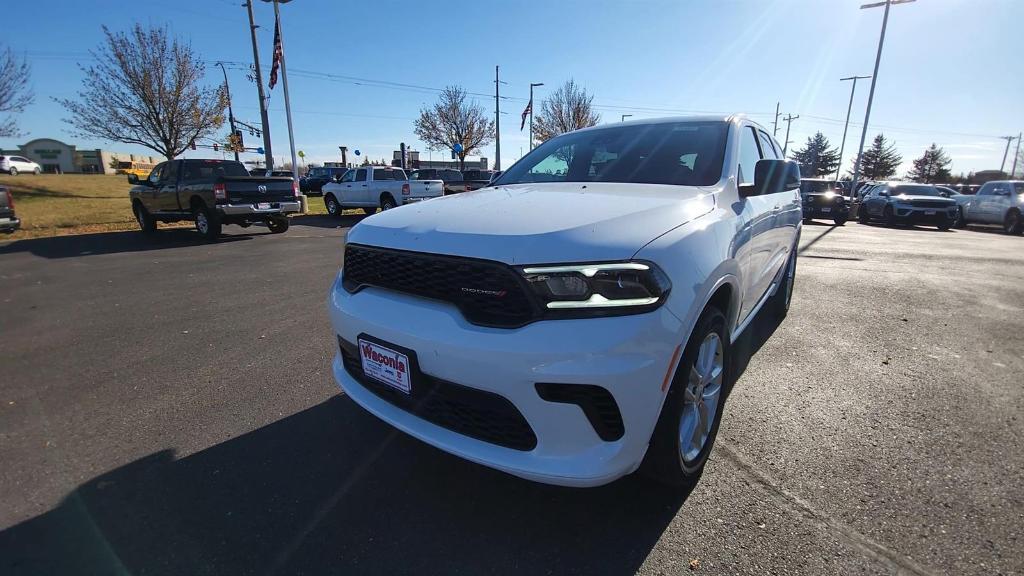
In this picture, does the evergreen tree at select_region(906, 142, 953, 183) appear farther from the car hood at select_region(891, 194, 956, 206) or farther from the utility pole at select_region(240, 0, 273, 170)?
the utility pole at select_region(240, 0, 273, 170)

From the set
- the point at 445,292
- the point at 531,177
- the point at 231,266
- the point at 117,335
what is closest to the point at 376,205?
the point at 231,266

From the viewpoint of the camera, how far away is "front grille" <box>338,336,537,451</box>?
66.9 inches

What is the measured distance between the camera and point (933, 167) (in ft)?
206

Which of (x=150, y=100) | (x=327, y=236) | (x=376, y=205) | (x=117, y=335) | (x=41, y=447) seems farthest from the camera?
(x=150, y=100)

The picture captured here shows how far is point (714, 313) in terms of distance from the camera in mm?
2074

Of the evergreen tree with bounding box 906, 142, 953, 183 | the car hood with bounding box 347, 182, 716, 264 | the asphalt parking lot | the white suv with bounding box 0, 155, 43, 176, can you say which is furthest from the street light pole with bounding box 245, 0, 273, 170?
the evergreen tree with bounding box 906, 142, 953, 183

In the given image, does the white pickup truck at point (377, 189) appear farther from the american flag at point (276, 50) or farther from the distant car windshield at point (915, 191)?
the distant car windshield at point (915, 191)

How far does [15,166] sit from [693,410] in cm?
5933

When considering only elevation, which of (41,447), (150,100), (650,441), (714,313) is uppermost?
(150,100)

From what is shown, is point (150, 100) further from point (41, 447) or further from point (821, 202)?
point (821, 202)

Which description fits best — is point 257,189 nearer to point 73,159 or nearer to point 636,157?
point 636,157

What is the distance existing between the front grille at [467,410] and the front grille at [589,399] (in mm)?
161

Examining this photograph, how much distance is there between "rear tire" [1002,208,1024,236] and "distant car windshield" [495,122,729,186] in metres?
20.4

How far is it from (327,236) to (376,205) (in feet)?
15.7
